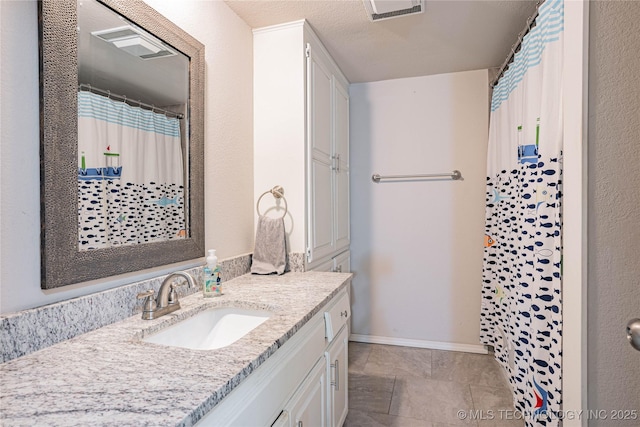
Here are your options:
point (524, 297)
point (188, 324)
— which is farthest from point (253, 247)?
point (524, 297)

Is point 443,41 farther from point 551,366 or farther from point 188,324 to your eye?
point 188,324

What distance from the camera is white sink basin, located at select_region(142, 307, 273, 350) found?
3.94ft

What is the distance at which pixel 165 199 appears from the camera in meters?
1.36

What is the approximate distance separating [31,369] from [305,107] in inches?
62.6

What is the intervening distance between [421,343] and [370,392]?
0.87 meters

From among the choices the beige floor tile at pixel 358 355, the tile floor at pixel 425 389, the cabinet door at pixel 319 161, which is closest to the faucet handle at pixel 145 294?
the cabinet door at pixel 319 161

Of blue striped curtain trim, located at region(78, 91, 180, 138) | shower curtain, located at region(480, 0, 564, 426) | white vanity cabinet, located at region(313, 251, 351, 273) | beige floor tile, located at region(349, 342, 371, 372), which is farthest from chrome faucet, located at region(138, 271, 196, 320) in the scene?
beige floor tile, located at region(349, 342, 371, 372)

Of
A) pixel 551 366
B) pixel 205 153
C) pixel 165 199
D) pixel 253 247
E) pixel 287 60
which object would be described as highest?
pixel 287 60

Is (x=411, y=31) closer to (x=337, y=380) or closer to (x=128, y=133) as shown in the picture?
(x=128, y=133)

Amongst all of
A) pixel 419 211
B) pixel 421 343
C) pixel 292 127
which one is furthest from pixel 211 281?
pixel 421 343

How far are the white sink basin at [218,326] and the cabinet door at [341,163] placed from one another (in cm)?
130

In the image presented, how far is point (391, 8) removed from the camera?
174 cm

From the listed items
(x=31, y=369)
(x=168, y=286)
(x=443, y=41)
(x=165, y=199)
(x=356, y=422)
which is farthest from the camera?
(x=443, y=41)

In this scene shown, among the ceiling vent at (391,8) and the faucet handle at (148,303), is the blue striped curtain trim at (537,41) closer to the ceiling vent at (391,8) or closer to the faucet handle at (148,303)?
the ceiling vent at (391,8)
